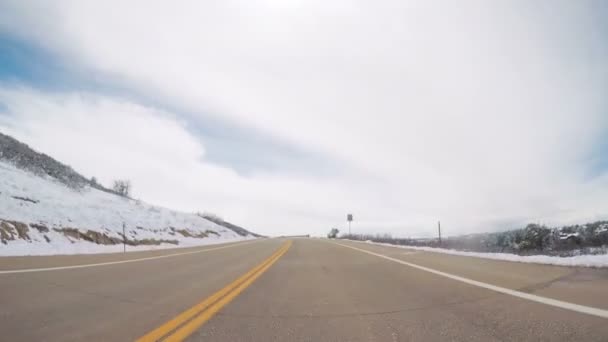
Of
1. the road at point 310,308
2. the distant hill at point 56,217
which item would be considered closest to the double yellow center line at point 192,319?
the road at point 310,308

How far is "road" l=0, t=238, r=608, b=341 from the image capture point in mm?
3164

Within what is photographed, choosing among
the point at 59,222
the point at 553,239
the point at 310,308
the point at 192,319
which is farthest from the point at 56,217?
the point at 553,239

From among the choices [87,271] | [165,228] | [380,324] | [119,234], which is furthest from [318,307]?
[165,228]

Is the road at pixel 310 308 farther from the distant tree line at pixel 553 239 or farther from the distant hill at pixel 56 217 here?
the distant hill at pixel 56 217

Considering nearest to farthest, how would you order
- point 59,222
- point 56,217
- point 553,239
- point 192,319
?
point 192,319
point 553,239
point 59,222
point 56,217

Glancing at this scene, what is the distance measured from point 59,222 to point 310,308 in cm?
1974

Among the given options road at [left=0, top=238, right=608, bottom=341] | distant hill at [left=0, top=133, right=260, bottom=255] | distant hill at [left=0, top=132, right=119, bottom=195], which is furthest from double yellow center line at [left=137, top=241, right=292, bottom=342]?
distant hill at [left=0, top=132, right=119, bottom=195]

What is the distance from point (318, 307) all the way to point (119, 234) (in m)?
21.8

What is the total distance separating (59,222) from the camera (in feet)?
60.4

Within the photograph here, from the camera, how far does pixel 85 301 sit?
4668mm

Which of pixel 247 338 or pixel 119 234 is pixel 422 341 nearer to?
pixel 247 338

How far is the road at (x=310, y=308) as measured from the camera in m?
3.16

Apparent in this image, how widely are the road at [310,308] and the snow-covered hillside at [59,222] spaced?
34.5ft

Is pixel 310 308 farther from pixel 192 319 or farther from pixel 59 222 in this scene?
pixel 59 222
